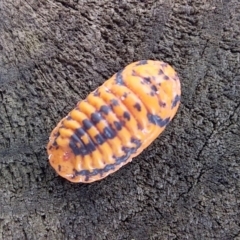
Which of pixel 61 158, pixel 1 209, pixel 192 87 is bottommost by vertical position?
pixel 1 209

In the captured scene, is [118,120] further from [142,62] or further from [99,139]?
[142,62]

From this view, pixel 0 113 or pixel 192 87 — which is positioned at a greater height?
pixel 192 87

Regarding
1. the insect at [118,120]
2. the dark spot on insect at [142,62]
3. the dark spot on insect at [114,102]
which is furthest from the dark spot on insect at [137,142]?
the dark spot on insect at [142,62]

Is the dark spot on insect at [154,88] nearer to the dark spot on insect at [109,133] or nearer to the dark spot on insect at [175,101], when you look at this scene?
the dark spot on insect at [175,101]

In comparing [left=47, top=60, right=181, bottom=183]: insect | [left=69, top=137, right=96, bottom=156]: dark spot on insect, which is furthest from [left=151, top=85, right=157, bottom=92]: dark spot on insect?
[left=69, top=137, right=96, bottom=156]: dark spot on insect

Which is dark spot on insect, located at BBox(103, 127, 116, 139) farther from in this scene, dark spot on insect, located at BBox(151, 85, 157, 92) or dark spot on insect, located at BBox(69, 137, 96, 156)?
dark spot on insect, located at BBox(151, 85, 157, 92)

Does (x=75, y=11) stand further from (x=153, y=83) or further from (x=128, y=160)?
(x=128, y=160)

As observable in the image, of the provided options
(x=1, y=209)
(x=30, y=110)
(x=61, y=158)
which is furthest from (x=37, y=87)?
(x=1, y=209)
